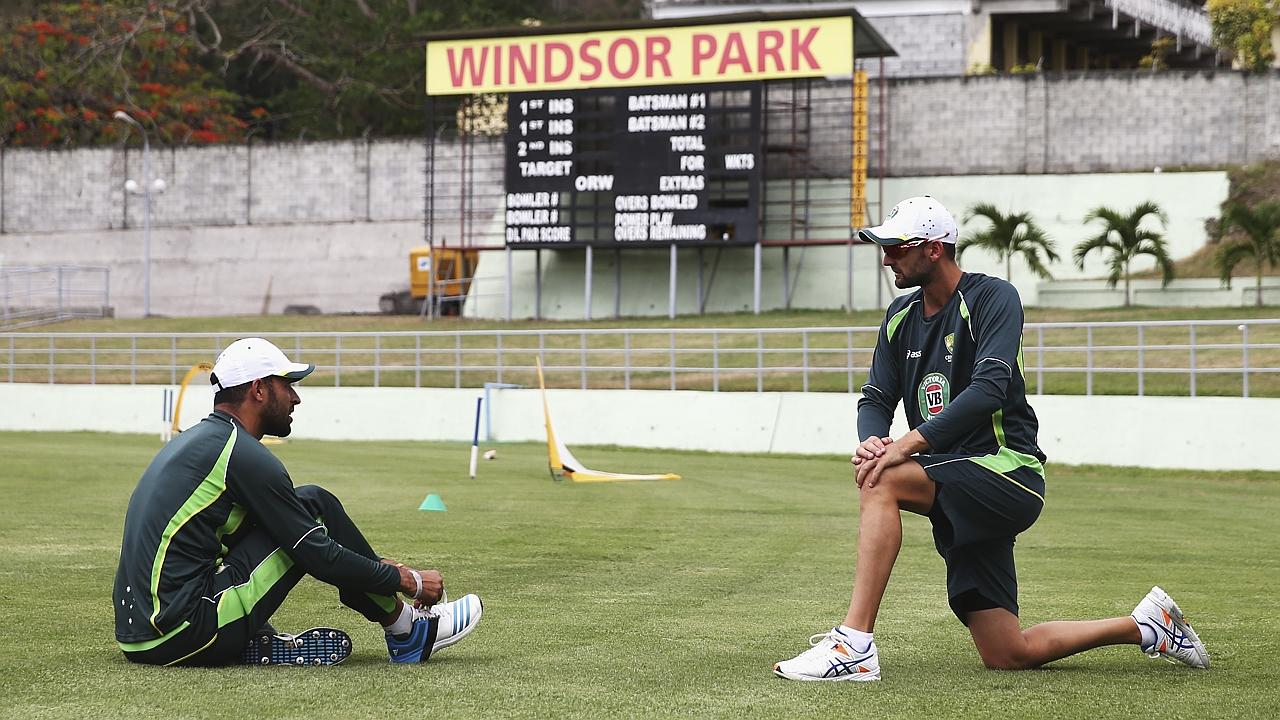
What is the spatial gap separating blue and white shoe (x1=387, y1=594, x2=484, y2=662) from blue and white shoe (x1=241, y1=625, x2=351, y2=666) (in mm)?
208

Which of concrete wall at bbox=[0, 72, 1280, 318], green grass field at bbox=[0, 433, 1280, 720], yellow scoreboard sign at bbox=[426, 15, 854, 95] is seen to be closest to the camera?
green grass field at bbox=[0, 433, 1280, 720]

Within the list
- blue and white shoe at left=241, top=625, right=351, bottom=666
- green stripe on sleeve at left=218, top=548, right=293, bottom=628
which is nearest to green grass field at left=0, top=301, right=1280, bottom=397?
blue and white shoe at left=241, top=625, right=351, bottom=666

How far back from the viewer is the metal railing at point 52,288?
49281 millimetres

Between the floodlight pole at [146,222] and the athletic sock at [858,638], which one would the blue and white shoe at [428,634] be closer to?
the athletic sock at [858,638]

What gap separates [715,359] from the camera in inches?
1017

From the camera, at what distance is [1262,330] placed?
1101 inches

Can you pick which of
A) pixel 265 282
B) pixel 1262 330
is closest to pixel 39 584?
pixel 1262 330

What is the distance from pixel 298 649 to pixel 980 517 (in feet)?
8.56

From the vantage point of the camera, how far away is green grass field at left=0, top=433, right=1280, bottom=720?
528 centimetres

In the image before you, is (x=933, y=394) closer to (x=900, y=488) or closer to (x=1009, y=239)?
(x=900, y=488)

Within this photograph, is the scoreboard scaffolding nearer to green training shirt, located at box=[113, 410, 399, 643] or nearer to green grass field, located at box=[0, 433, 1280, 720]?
green grass field, located at box=[0, 433, 1280, 720]

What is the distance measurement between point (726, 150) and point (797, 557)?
2749cm

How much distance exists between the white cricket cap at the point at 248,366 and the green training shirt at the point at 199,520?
156 mm

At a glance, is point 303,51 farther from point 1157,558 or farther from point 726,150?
point 1157,558
